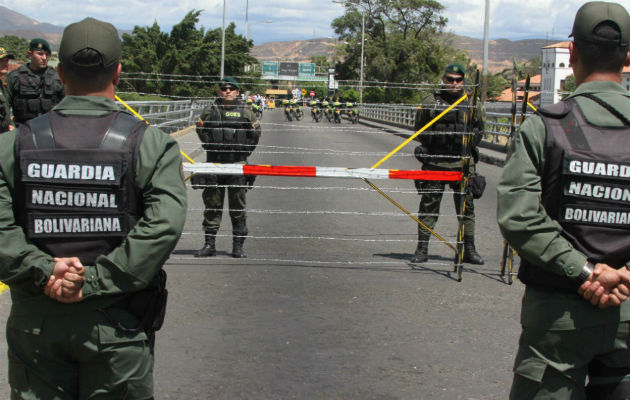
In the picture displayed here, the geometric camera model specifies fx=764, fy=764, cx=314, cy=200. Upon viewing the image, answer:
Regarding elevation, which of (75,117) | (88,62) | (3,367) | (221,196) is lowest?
(3,367)

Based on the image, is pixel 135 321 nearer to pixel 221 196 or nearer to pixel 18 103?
pixel 221 196

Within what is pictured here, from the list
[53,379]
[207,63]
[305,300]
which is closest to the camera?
[53,379]

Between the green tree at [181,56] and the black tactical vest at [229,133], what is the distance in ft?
101

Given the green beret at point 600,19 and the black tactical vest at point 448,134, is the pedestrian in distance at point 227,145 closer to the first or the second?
the black tactical vest at point 448,134

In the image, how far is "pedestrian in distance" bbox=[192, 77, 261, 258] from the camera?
8438mm

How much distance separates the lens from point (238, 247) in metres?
8.30

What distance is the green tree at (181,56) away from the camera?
40094mm

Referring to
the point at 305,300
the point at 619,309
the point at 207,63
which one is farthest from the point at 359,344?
the point at 207,63

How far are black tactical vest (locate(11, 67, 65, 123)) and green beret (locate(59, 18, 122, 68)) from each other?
7.14m

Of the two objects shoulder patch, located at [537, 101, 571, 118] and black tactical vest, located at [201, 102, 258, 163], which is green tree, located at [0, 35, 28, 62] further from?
shoulder patch, located at [537, 101, 571, 118]

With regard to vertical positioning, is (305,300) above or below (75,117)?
below

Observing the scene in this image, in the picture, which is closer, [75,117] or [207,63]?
[75,117]

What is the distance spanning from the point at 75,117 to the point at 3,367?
2.72 m

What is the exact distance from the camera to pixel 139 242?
2594mm
